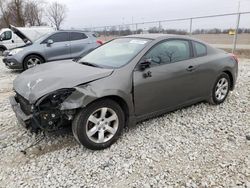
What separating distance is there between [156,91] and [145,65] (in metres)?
0.45

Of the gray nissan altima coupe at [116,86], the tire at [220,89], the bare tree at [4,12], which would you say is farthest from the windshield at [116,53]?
the bare tree at [4,12]

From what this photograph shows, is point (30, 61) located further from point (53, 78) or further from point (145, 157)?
point (145, 157)

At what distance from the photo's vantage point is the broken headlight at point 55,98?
3018 mm

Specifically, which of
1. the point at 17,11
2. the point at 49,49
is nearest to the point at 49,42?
the point at 49,49

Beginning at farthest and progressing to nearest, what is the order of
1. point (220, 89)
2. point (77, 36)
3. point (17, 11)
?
point (17, 11), point (77, 36), point (220, 89)

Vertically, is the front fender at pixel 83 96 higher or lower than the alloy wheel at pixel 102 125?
higher

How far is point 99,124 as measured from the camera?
10.8ft

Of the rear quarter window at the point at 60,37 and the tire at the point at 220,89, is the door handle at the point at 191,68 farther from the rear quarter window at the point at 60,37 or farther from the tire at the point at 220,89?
the rear quarter window at the point at 60,37

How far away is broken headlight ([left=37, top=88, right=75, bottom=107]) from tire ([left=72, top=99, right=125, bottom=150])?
0.28 m

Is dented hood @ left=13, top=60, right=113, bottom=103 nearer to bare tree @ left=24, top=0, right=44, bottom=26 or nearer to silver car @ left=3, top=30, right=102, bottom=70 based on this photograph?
silver car @ left=3, top=30, right=102, bottom=70

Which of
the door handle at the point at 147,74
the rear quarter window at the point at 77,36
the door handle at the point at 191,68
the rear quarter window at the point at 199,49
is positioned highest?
the rear quarter window at the point at 199,49

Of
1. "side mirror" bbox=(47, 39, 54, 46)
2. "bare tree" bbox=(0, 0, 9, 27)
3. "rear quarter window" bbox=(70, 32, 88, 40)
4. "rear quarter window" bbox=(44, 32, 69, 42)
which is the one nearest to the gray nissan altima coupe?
"side mirror" bbox=(47, 39, 54, 46)

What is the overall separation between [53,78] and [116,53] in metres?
1.20

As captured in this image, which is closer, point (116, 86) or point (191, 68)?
point (116, 86)
